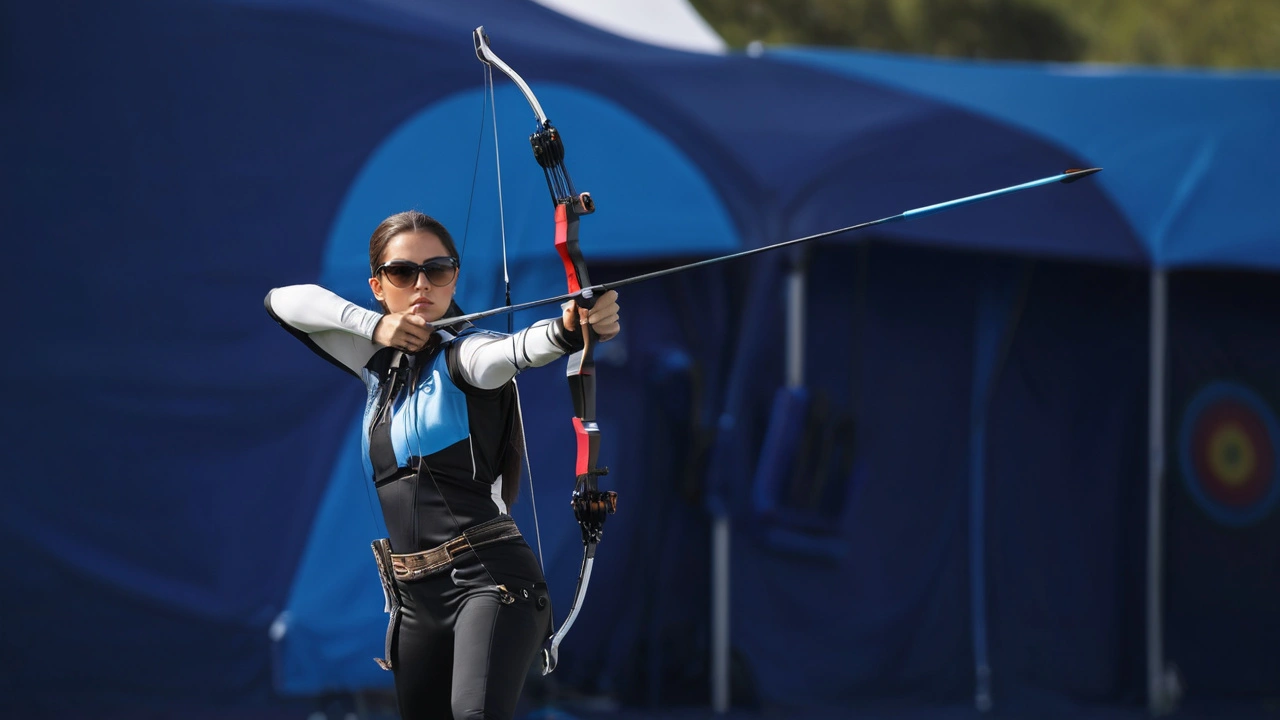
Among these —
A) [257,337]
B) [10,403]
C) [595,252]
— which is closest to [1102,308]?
[595,252]

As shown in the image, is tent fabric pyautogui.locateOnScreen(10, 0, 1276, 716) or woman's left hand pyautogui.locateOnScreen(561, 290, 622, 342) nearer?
woman's left hand pyautogui.locateOnScreen(561, 290, 622, 342)

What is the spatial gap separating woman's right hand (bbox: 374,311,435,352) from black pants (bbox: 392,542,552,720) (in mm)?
424

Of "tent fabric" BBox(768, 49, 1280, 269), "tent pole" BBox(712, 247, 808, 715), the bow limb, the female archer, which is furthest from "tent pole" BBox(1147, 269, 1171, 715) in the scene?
the female archer

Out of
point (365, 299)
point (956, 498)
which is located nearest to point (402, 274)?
point (365, 299)

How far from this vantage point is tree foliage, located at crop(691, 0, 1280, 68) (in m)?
19.1

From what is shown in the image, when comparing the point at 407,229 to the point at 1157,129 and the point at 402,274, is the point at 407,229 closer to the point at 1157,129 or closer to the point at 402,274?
the point at 402,274

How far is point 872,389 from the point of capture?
6637 millimetres

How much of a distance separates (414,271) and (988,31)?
735 inches

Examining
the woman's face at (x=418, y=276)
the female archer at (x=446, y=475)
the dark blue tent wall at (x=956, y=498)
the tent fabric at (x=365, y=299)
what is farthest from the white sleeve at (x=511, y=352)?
the dark blue tent wall at (x=956, y=498)

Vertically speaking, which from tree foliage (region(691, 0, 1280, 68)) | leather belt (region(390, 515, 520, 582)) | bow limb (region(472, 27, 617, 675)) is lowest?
leather belt (region(390, 515, 520, 582))

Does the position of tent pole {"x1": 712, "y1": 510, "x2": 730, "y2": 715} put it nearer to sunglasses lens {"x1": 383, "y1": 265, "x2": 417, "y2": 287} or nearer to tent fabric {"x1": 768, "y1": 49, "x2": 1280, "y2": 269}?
tent fabric {"x1": 768, "y1": 49, "x2": 1280, "y2": 269}

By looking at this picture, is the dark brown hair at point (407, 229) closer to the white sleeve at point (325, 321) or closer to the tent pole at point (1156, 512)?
the white sleeve at point (325, 321)

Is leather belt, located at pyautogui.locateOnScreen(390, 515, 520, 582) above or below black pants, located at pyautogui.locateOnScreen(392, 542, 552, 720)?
above

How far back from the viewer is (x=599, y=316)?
2.80 metres
